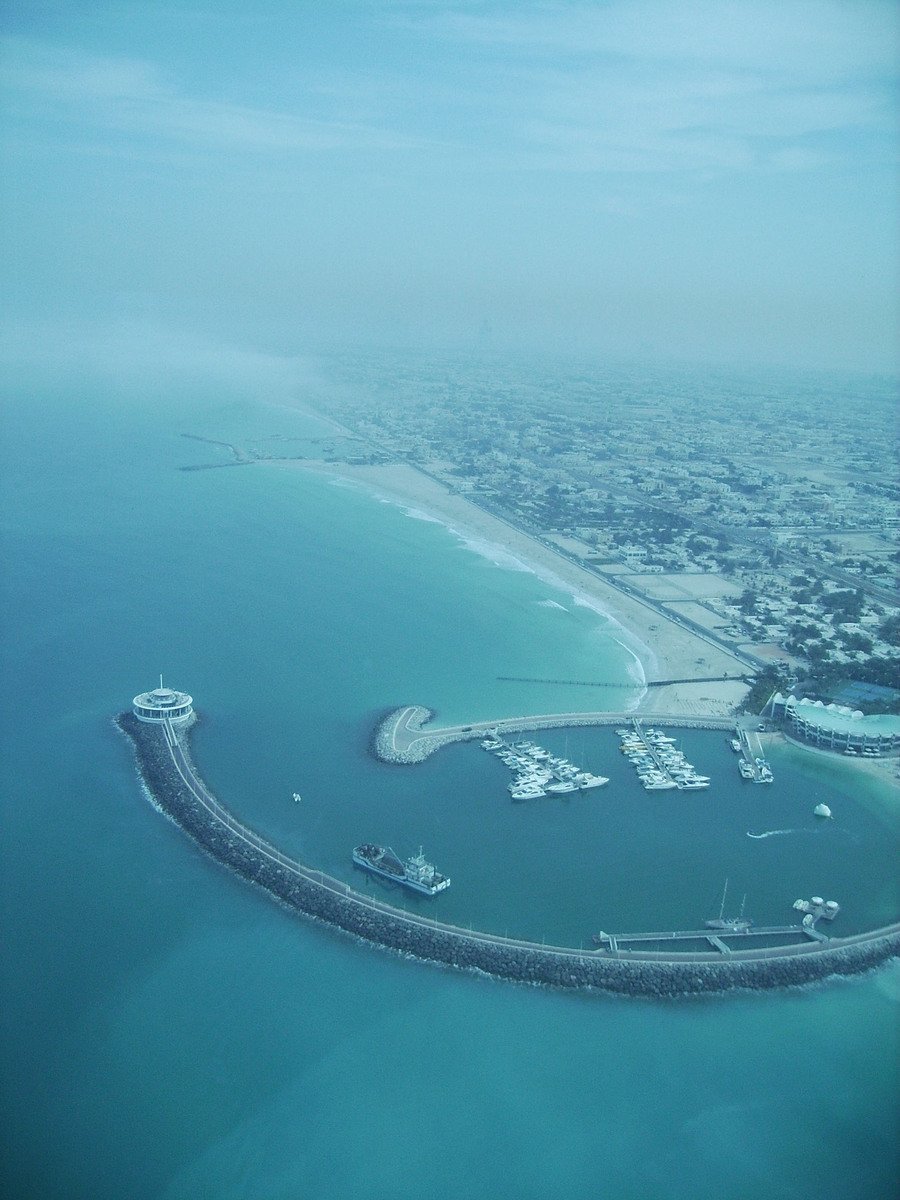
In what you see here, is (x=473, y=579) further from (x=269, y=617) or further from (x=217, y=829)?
(x=217, y=829)

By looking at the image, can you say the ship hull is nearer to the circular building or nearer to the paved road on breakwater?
the paved road on breakwater

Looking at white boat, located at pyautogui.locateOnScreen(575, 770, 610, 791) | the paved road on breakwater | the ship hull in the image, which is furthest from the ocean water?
white boat, located at pyautogui.locateOnScreen(575, 770, 610, 791)

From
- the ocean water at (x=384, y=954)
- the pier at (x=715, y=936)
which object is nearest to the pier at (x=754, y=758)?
the ocean water at (x=384, y=954)

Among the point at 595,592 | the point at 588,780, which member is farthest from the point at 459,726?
the point at 595,592

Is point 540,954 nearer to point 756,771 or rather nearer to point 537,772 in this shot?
point 537,772

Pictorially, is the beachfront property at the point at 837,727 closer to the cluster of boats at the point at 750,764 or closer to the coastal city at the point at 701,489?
the coastal city at the point at 701,489

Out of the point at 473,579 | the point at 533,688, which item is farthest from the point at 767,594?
the point at 533,688

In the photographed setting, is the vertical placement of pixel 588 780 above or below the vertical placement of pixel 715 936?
above
